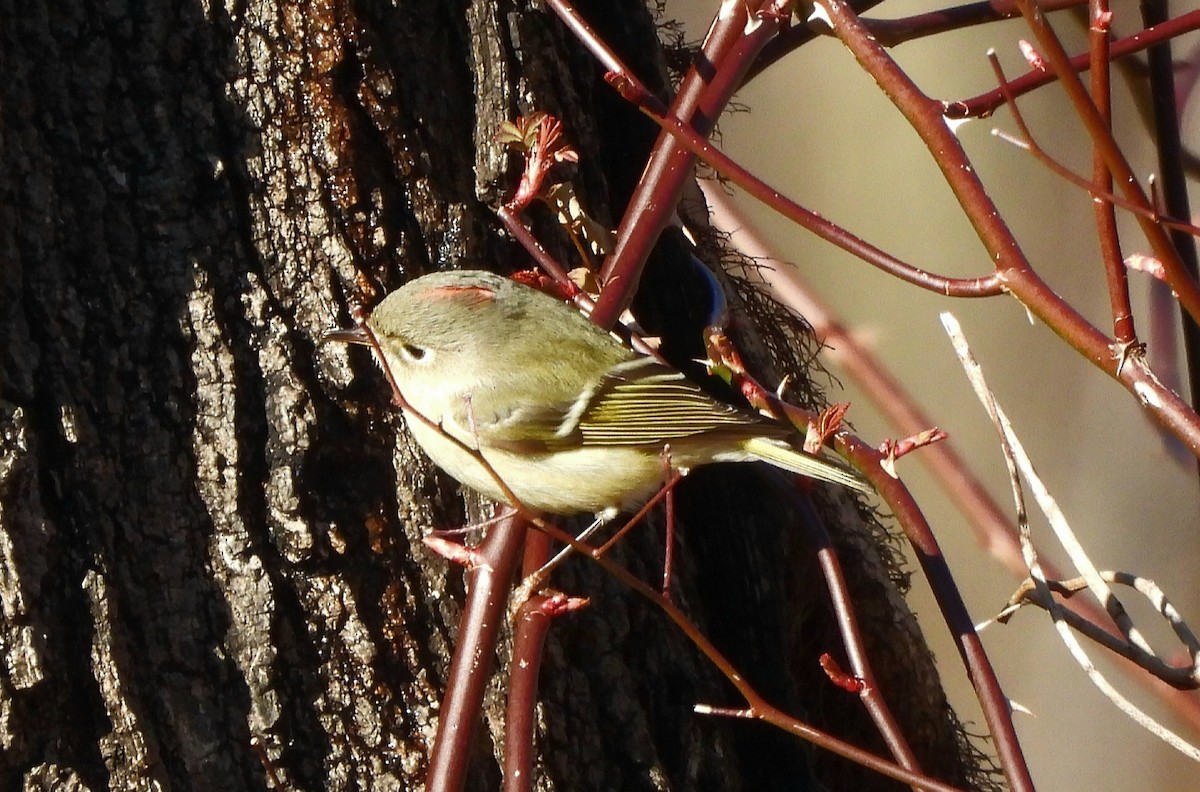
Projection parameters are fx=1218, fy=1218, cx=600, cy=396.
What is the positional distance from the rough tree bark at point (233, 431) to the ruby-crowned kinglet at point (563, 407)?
0.19 meters

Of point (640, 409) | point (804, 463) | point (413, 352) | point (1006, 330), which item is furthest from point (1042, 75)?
point (1006, 330)

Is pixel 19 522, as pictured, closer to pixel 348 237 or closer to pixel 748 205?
pixel 348 237

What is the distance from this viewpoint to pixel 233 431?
1.83 m

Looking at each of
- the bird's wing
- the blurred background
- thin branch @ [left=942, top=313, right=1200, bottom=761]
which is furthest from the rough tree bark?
the blurred background

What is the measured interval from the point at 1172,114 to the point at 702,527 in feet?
3.42

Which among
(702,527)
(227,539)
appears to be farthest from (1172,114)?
(227,539)

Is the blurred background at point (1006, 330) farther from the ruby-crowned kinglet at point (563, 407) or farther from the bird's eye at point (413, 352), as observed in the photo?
the bird's eye at point (413, 352)

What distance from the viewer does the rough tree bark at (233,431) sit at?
174 centimetres

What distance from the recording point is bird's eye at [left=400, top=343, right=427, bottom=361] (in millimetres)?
2095

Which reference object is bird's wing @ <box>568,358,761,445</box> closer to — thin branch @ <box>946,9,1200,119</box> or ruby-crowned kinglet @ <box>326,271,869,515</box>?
ruby-crowned kinglet @ <box>326,271,869,515</box>

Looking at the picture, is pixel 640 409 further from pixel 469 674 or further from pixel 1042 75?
pixel 1042 75

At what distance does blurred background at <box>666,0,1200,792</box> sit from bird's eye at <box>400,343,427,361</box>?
241 cm

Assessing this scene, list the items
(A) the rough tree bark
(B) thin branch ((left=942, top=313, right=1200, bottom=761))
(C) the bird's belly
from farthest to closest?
(C) the bird's belly → (A) the rough tree bark → (B) thin branch ((left=942, top=313, right=1200, bottom=761))

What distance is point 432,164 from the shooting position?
6.42 ft
